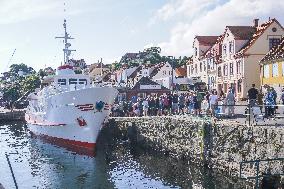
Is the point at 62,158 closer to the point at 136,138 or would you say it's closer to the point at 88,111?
the point at 88,111

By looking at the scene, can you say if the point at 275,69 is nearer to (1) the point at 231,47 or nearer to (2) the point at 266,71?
(2) the point at 266,71

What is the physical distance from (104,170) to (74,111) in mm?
7322

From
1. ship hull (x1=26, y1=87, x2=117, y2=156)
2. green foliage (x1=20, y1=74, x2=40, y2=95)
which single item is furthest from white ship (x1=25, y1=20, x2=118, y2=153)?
green foliage (x1=20, y1=74, x2=40, y2=95)

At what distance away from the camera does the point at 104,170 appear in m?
23.1

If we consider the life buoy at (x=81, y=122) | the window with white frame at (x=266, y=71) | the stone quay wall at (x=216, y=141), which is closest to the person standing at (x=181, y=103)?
the stone quay wall at (x=216, y=141)

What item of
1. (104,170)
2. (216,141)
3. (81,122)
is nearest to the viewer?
(216,141)

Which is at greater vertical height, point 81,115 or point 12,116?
point 81,115

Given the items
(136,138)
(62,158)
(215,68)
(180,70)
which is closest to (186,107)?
(136,138)

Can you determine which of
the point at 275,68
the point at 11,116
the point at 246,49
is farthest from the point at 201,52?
the point at 11,116

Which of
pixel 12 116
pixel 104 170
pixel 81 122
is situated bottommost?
pixel 104 170

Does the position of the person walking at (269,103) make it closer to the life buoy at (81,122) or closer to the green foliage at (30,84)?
the life buoy at (81,122)

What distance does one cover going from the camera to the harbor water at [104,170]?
64.7ft

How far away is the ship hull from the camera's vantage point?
1131 inches

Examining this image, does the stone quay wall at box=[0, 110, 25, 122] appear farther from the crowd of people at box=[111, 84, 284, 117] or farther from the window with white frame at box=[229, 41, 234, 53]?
the window with white frame at box=[229, 41, 234, 53]
